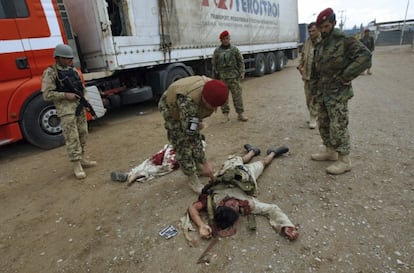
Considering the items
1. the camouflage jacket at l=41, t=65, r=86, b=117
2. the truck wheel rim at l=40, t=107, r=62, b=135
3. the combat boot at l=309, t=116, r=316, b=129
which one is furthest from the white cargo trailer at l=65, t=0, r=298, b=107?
the combat boot at l=309, t=116, r=316, b=129

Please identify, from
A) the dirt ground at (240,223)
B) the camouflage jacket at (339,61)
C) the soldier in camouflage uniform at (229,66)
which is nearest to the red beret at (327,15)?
the camouflage jacket at (339,61)

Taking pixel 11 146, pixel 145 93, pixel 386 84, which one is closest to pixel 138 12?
pixel 145 93

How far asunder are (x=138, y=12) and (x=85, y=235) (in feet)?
15.4

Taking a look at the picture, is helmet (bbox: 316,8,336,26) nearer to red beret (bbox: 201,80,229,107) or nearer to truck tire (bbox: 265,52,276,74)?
red beret (bbox: 201,80,229,107)

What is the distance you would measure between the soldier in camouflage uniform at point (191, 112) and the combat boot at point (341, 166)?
1344 mm

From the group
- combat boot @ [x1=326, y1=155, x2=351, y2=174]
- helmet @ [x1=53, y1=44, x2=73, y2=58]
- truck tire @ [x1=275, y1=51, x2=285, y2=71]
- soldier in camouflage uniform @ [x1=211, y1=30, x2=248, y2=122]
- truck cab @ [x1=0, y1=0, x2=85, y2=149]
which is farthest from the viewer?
truck tire @ [x1=275, y1=51, x2=285, y2=71]

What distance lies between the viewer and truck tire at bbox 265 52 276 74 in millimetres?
12217

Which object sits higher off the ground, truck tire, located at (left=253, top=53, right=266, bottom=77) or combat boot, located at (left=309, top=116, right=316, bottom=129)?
truck tire, located at (left=253, top=53, right=266, bottom=77)

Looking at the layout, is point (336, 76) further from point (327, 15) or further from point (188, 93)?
point (188, 93)

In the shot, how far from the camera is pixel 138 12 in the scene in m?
5.52

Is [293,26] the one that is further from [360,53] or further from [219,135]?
[360,53]

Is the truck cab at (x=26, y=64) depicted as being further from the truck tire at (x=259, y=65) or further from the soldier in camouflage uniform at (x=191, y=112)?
the truck tire at (x=259, y=65)

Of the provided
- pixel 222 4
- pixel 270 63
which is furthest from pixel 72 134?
pixel 270 63

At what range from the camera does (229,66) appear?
4934 millimetres
